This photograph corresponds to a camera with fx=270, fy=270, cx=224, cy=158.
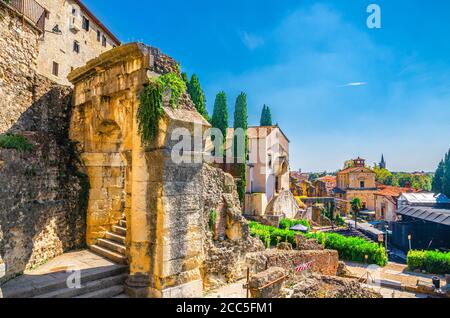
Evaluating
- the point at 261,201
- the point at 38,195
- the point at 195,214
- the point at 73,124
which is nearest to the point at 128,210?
the point at 195,214

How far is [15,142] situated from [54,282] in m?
3.67

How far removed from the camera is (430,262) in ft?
57.5

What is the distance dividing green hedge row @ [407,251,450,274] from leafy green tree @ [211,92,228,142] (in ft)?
65.4

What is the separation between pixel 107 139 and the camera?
29.4ft

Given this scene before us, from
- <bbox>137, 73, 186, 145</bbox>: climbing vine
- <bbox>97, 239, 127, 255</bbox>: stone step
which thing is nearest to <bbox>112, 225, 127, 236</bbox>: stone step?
<bbox>97, 239, 127, 255</bbox>: stone step

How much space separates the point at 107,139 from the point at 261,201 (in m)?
23.0

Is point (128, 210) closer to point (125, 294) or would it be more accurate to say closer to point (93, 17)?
point (125, 294)

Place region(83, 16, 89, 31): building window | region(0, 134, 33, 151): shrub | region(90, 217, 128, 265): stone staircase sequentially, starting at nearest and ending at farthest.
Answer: region(0, 134, 33, 151): shrub < region(90, 217, 128, 265): stone staircase < region(83, 16, 89, 31): building window

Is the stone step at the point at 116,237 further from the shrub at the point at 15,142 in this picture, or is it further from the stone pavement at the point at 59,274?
the shrub at the point at 15,142

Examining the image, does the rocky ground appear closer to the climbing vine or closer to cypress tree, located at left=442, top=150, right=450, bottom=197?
the climbing vine

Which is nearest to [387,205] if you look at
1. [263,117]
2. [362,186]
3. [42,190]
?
[362,186]

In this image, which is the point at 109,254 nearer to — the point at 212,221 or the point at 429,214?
the point at 212,221

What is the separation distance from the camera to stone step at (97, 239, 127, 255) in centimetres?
776

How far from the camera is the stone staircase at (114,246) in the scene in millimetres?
7574
